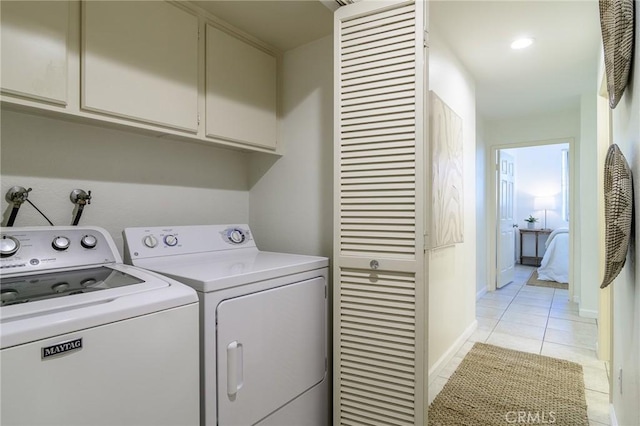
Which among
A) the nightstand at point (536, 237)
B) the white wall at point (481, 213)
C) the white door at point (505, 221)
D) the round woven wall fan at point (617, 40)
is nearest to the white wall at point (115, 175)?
the round woven wall fan at point (617, 40)

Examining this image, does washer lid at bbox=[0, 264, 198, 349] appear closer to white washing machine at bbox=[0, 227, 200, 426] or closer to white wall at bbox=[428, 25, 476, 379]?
white washing machine at bbox=[0, 227, 200, 426]

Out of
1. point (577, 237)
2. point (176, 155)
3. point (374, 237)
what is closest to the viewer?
point (374, 237)

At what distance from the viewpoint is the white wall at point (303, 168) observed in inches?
81.4

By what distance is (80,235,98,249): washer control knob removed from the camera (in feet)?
4.64

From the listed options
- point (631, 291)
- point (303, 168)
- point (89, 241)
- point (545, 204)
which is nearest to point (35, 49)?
point (89, 241)

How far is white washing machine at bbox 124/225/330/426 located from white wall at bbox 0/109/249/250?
0.22 metres

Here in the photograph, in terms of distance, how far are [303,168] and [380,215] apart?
0.81m

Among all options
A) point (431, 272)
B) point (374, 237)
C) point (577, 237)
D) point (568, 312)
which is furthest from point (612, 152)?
point (577, 237)

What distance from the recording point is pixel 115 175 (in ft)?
5.60

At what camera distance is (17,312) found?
83 centimetres

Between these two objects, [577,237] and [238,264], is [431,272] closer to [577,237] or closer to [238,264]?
[238,264]

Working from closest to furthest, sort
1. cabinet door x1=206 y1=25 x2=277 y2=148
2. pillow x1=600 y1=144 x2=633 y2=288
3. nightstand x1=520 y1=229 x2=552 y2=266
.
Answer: pillow x1=600 y1=144 x2=633 y2=288 < cabinet door x1=206 y1=25 x2=277 y2=148 < nightstand x1=520 y1=229 x2=552 y2=266

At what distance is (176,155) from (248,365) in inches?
50.3

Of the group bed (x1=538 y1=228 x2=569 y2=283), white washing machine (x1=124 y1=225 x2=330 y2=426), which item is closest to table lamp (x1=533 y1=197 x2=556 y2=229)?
bed (x1=538 y1=228 x2=569 y2=283)
